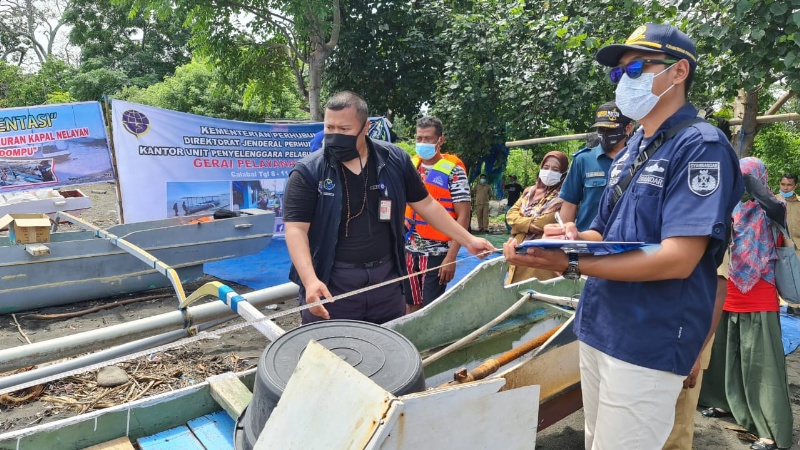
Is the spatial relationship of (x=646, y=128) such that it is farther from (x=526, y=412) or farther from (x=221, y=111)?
(x=221, y=111)

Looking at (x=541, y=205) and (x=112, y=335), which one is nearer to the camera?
(x=112, y=335)

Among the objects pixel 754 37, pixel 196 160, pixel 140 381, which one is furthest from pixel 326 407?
pixel 196 160

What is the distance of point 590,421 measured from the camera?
176 cm

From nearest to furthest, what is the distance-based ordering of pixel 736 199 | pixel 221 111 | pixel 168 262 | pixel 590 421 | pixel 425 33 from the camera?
1. pixel 736 199
2. pixel 590 421
3. pixel 168 262
4. pixel 425 33
5. pixel 221 111

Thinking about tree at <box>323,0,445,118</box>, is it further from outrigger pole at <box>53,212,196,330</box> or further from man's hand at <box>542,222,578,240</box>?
man's hand at <box>542,222,578,240</box>

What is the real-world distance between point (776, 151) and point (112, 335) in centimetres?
1537

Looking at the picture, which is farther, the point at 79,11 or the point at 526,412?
the point at 79,11

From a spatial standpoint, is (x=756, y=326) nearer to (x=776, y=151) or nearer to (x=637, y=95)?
(x=637, y=95)

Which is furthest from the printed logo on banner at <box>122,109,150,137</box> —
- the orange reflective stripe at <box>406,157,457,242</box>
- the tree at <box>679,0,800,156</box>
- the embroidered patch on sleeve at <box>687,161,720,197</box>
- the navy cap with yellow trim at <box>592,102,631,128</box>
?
the embroidered patch on sleeve at <box>687,161,720,197</box>

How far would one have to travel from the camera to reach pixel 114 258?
5.36 meters

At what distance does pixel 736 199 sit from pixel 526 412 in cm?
85

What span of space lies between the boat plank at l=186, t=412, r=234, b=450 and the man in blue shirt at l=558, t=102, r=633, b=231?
94.1 inches

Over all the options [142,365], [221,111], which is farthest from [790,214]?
[221,111]

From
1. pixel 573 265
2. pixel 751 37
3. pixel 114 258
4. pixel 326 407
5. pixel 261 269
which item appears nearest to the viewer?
pixel 326 407
